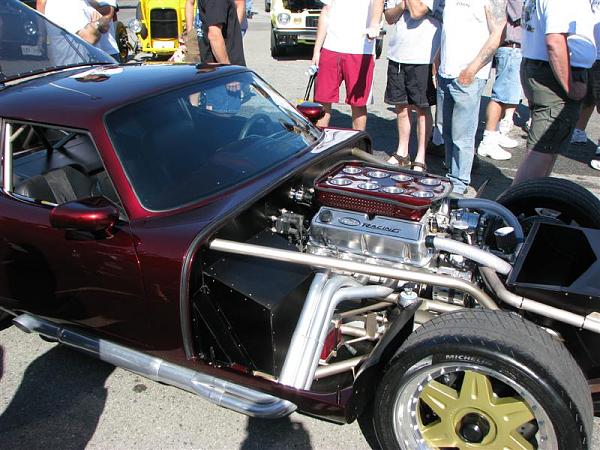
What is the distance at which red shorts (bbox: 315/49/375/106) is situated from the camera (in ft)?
17.7

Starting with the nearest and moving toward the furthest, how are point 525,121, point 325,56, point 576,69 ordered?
point 576,69, point 325,56, point 525,121

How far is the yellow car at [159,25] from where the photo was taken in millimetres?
11977

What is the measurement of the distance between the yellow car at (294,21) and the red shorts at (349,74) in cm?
692

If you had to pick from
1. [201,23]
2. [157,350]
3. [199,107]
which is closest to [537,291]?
[157,350]

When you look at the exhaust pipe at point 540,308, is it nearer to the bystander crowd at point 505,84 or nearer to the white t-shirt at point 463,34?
the white t-shirt at point 463,34

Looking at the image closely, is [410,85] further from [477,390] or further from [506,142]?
[477,390]

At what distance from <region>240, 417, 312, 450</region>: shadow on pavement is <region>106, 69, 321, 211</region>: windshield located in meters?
1.06

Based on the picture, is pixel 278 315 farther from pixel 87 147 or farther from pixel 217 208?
pixel 87 147

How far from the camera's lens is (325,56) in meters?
5.49

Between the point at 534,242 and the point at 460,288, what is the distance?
668mm

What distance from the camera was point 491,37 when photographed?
13.9 feet

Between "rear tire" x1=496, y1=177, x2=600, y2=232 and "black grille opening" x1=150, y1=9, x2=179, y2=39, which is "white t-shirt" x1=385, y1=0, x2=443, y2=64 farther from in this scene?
"black grille opening" x1=150, y1=9, x2=179, y2=39

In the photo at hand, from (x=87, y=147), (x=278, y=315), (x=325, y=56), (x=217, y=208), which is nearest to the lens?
(x=278, y=315)

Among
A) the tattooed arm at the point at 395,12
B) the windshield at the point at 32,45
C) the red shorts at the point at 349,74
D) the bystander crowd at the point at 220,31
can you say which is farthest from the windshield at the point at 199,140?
the tattooed arm at the point at 395,12
